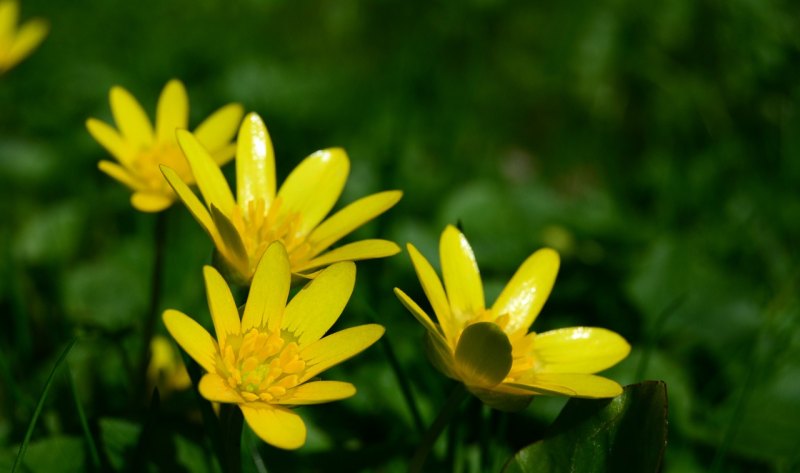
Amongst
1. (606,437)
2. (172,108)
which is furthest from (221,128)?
(606,437)

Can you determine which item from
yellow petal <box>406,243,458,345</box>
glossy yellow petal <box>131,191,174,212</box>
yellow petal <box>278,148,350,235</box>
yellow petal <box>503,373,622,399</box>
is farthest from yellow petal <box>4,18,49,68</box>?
yellow petal <box>503,373,622,399</box>

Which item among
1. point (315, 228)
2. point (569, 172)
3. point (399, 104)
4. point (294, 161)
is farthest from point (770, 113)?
point (315, 228)

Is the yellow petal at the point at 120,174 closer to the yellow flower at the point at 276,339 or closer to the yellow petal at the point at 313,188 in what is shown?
the yellow petal at the point at 313,188

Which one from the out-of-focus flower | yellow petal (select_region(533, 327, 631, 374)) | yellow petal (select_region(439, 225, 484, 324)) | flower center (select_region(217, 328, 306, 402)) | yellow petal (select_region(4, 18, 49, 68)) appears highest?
yellow petal (select_region(4, 18, 49, 68))

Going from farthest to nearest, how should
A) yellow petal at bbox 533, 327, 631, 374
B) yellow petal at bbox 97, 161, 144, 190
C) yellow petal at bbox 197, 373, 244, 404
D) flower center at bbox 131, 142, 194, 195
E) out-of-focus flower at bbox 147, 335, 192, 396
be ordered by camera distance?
out-of-focus flower at bbox 147, 335, 192, 396, flower center at bbox 131, 142, 194, 195, yellow petal at bbox 97, 161, 144, 190, yellow petal at bbox 533, 327, 631, 374, yellow petal at bbox 197, 373, 244, 404

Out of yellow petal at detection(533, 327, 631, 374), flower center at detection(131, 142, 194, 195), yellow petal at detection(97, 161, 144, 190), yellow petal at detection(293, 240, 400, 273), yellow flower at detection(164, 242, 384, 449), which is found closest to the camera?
yellow flower at detection(164, 242, 384, 449)

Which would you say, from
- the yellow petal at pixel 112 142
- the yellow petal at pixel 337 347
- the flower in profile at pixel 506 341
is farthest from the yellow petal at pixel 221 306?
the yellow petal at pixel 112 142

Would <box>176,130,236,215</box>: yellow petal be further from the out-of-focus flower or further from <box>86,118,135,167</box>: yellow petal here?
the out-of-focus flower
